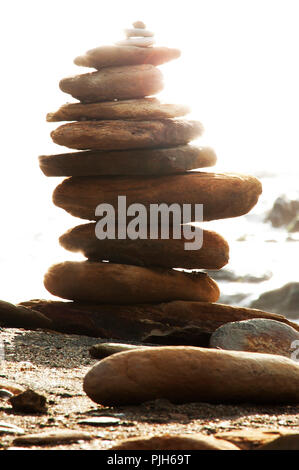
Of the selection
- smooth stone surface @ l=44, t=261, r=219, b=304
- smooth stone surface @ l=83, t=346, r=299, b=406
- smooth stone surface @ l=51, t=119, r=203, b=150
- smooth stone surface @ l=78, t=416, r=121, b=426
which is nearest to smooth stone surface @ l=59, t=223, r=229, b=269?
smooth stone surface @ l=44, t=261, r=219, b=304

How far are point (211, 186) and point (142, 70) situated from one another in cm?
185

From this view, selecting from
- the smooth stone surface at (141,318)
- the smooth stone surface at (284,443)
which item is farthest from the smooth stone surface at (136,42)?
the smooth stone surface at (284,443)

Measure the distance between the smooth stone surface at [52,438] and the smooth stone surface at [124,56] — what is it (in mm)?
6702

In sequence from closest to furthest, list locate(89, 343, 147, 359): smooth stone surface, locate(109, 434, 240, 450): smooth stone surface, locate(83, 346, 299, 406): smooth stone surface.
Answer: locate(109, 434, 240, 450): smooth stone surface
locate(83, 346, 299, 406): smooth stone surface
locate(89, 343, 147, 359): smooth stone surface

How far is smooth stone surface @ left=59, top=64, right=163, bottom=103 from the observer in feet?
30.3

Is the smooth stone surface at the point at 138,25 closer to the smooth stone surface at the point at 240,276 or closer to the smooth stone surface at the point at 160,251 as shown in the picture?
the smooth stone surface at the point at 160,251

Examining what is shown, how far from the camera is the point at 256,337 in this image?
7961 millimetres

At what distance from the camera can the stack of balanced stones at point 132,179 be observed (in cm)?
902

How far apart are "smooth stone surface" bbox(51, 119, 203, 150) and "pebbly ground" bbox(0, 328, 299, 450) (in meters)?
3.53

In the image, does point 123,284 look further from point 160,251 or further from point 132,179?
point 132,179

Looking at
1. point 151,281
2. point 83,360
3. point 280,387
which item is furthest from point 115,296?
point 280,387

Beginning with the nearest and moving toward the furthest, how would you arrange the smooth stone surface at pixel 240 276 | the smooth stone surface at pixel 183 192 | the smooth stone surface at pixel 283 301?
the smooth stone surface at pixel 183 192
the smooth stone surface at pixel 283 301
the smooth stone surface at pixel 240 276

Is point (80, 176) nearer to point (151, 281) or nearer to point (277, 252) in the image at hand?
point (151, 281)

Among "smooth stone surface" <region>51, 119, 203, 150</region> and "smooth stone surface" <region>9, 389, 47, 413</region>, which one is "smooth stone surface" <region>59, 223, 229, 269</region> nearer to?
"smooth stone surface" <region>51, 119, 203, 150</region>
